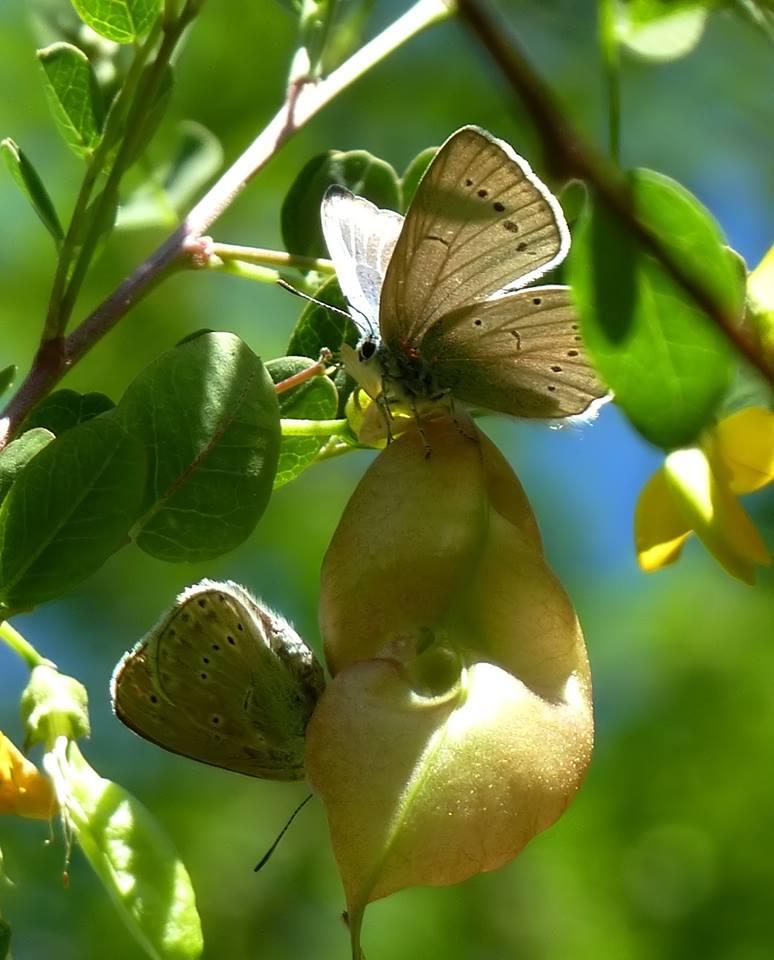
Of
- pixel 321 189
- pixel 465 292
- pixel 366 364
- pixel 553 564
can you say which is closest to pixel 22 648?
pixel 366 364

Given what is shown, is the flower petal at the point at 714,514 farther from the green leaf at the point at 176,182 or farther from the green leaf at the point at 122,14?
the green leaf at the point at 176,182

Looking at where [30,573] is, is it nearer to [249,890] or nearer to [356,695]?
[356,695]

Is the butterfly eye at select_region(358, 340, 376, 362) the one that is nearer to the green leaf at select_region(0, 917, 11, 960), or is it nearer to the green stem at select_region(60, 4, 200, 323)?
the green stem at select_region(60, 4, 200, 323)

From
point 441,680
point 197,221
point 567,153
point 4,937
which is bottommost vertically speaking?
point 4,937

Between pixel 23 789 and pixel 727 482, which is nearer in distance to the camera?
pixel 727 482

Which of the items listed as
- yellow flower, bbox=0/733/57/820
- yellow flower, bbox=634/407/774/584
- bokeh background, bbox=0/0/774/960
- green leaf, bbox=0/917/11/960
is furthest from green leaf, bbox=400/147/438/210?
bokeh background, bbox=0/0/774/960

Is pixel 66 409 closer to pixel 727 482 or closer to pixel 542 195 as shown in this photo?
pixel 542 195
